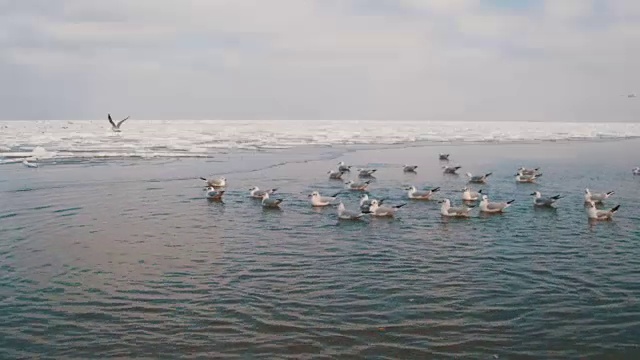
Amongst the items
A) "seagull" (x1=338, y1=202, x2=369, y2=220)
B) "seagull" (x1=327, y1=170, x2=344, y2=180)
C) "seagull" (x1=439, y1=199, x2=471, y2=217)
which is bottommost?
"seagull" (x1=338, y1=202, x2=369, y2=220)

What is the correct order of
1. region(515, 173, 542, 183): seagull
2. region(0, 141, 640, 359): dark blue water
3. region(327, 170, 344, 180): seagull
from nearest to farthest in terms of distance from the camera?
region(0, 141, 640, 359): dark blue water → region(515, 173, 542, 183): seagull → region(327, 170, 344, 180): seagull

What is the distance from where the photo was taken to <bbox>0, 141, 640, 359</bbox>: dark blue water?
319 inches

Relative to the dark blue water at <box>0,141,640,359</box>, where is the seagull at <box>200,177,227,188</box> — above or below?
above

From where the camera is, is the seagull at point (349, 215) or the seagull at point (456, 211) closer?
the seagull at point (349, 215)

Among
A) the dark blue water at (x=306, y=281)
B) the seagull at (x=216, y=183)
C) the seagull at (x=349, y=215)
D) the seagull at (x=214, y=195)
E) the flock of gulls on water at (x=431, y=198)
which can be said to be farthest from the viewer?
the seagull at (x=216, y=183)

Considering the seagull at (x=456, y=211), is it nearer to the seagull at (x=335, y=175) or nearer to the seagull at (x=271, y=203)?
the seagull at (x=271, y=203)

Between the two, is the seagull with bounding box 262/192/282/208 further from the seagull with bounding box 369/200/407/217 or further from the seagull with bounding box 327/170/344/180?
the seagull with bounding box 327/170/344/180

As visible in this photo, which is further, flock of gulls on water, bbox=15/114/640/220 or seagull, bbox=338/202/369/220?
flock of gulls on water, bbox=15/114/640/220

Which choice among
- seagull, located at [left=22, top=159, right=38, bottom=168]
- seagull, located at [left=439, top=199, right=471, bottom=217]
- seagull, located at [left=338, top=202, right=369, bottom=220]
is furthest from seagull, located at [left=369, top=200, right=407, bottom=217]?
seagull, located at [left=22, top=159, right=38, bottom=168]

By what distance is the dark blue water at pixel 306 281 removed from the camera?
26.6 feet

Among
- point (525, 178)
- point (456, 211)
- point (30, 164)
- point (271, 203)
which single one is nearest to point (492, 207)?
point (456, 211)

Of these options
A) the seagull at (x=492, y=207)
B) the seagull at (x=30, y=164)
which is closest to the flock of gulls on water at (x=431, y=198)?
the seagull at (x=492, y=207)

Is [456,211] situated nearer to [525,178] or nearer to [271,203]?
[271,203]

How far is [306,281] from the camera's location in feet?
35.3
